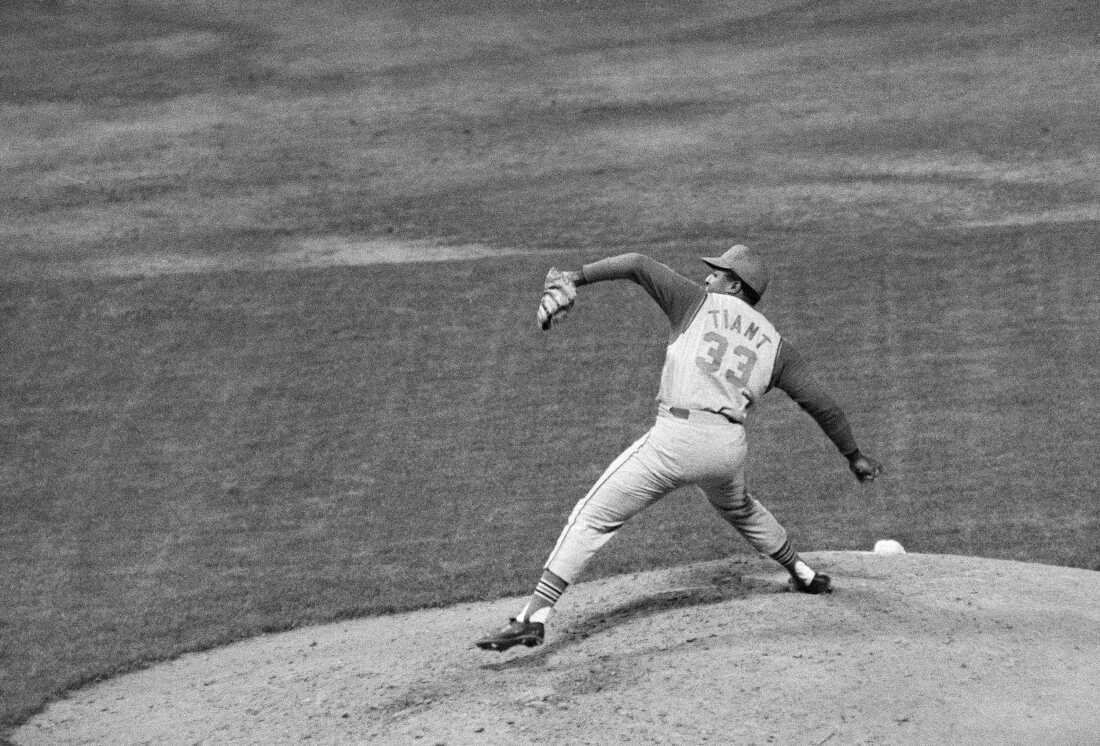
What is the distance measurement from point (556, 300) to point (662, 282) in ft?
1.76

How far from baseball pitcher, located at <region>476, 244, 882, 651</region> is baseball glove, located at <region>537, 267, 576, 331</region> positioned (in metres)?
0.05

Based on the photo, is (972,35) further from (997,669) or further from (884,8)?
(997,669)

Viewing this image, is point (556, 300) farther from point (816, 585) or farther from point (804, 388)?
point (816, 585)

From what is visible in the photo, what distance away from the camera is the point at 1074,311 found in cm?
1324

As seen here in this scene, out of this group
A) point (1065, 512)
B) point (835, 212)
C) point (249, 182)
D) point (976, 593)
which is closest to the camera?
point (976, 593)

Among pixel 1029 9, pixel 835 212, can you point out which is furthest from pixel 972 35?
pixel 835 212

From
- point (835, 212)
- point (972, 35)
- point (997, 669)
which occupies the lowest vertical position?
point (997, 669)

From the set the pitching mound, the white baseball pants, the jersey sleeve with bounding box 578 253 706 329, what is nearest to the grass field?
the pitching mound

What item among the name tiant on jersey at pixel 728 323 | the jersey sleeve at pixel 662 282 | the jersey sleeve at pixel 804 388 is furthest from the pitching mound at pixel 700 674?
the jersey sleeve at pixel 662 282

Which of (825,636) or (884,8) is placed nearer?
(825,636)

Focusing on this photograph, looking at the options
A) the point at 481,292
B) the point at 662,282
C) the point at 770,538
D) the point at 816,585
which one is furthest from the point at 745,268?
the point at 481,292

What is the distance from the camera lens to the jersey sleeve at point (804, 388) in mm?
7492

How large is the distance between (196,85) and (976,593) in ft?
53.7

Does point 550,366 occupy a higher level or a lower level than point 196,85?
lower
